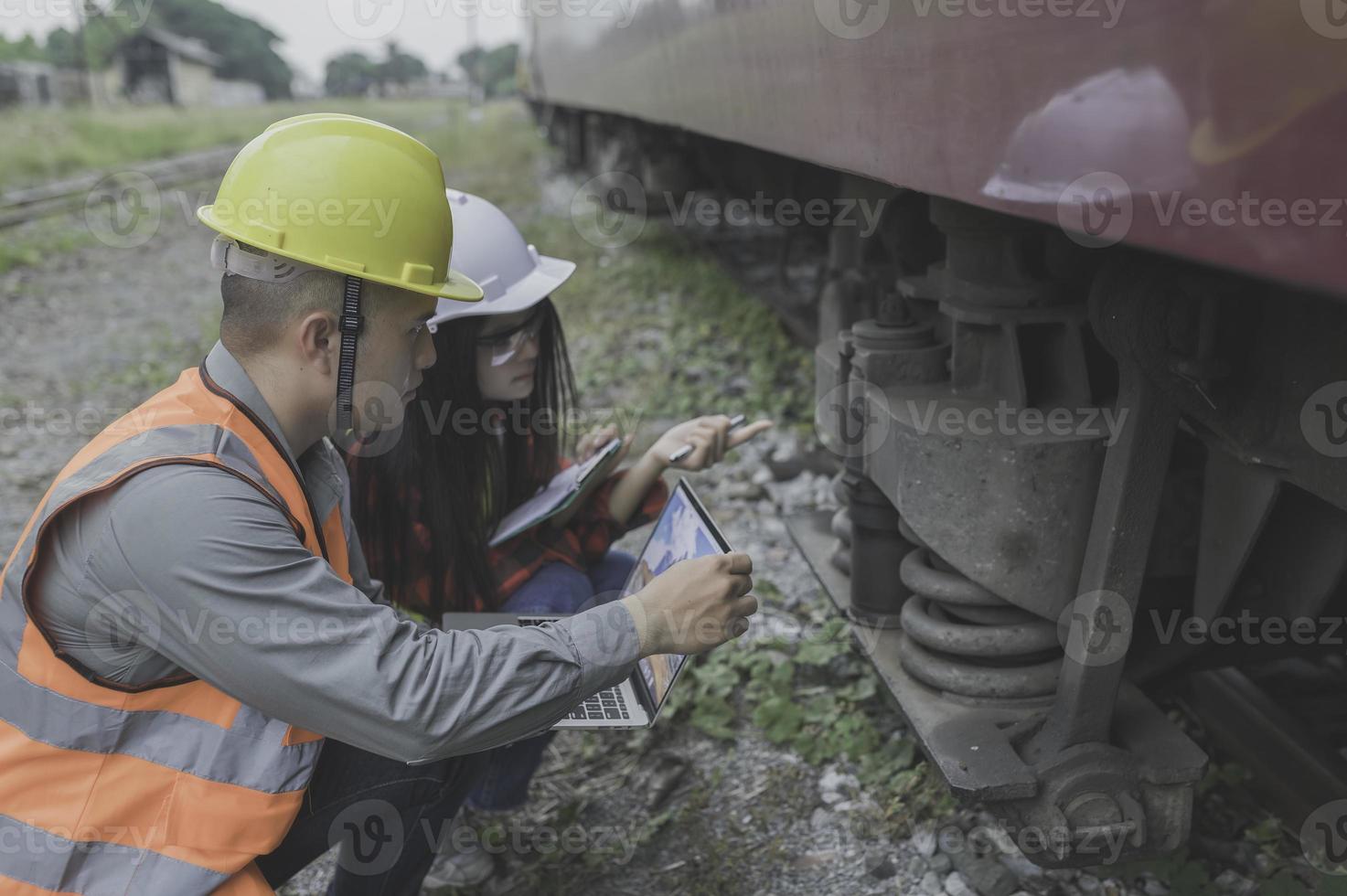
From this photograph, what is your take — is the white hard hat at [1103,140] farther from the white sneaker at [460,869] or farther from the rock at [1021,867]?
the white sneaker at [460,869]

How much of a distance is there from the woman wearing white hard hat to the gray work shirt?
2.82 feet

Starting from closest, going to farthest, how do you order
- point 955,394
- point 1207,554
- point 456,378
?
point 1207,554
point 955,394
point 456,378

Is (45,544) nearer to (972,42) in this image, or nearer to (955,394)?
(972,42)

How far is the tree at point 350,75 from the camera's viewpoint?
159 ft

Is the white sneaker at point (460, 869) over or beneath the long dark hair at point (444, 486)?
beneath

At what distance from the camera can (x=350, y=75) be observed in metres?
50.0

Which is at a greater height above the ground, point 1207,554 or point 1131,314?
point 1131,314

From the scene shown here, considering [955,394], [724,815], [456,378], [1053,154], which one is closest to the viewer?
[1053,154]

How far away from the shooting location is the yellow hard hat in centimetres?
159

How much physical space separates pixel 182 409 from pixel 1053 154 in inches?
44.0

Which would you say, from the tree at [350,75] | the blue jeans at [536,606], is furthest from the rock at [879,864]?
the tree at [350,75]

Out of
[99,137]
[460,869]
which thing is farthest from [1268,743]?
[99,137]

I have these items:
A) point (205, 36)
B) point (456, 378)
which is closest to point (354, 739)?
point (456, 378)

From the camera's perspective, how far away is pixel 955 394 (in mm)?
2129
